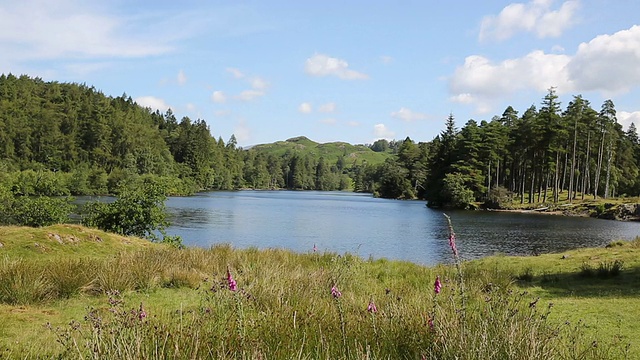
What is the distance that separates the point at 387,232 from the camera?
37.7 metres

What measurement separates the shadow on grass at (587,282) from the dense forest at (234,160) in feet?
44.5

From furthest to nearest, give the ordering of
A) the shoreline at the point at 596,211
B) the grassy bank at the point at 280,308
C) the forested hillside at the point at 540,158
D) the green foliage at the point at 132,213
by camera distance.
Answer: the forested hillside at the point at 540,158
the shoreline at the point at 596,211
the green foliage at the point at 132,213
the grassy bank at the point at 280,308

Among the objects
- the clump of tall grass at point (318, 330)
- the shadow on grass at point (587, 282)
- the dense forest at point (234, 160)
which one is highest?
the dense forest at point (234, 160)

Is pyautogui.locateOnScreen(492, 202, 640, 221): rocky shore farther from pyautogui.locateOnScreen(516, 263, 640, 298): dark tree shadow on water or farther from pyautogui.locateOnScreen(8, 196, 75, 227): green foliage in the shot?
pyautogui.locateOnScreen(8, 196, 75, 227): green foliage

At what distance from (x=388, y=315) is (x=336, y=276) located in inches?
165

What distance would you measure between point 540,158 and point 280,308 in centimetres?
7229

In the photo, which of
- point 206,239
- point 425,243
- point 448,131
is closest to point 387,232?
point 425,243

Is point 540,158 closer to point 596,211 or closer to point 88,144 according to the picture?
point 596,211

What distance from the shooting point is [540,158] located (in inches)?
2746

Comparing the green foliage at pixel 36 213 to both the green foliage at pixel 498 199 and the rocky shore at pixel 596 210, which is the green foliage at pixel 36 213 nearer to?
the rocky shore at pixel 596 210

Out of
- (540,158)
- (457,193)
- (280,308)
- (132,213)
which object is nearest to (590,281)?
(280,308)

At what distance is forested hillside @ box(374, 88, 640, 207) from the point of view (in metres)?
63.3

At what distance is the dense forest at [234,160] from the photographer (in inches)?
2572

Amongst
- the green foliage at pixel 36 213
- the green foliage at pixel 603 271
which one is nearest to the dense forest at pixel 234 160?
the green foliage at pixel 36 213
